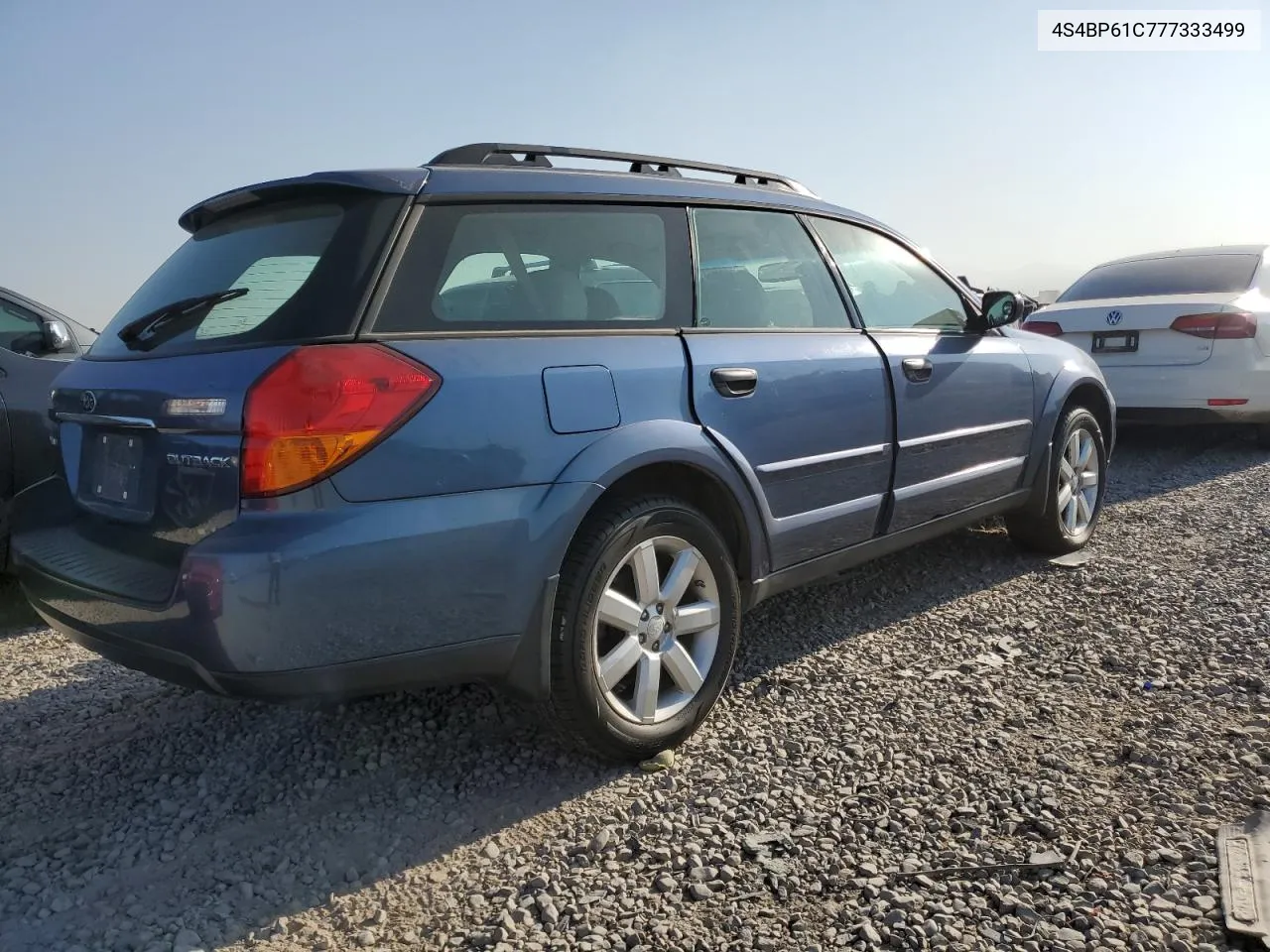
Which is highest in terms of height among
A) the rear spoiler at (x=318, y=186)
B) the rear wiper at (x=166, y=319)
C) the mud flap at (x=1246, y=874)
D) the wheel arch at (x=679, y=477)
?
the rear spoiler at (x=318, y=186)

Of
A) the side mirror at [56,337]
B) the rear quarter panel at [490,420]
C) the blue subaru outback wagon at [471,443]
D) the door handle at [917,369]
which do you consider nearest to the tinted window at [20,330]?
the side mirror at [56,337]

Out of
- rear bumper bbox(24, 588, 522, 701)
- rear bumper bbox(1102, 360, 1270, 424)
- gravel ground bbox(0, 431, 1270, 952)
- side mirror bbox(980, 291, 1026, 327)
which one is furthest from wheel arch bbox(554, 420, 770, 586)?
rear bumper bbox(1102, 360, 1270, 424)

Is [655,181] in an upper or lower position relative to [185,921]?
upper

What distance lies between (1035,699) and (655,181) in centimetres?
212

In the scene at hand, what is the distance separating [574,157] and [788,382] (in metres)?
1.00

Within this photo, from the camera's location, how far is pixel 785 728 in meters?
3.11

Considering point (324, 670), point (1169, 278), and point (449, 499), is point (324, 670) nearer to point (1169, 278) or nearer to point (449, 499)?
point (449, 499)

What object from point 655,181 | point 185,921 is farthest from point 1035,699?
point 185,921

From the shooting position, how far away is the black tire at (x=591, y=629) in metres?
2.65

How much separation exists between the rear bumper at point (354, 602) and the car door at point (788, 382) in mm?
726

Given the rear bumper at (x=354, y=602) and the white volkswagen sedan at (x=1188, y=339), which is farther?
the white volkswagen sedan at (x=1188, y=339)

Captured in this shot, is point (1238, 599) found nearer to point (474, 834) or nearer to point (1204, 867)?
point (1204, 867)

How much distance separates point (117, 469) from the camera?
2.61 metres

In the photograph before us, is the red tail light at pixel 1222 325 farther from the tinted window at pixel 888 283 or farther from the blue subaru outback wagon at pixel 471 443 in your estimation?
the blue subaru outback wagon at pixel 471 443
